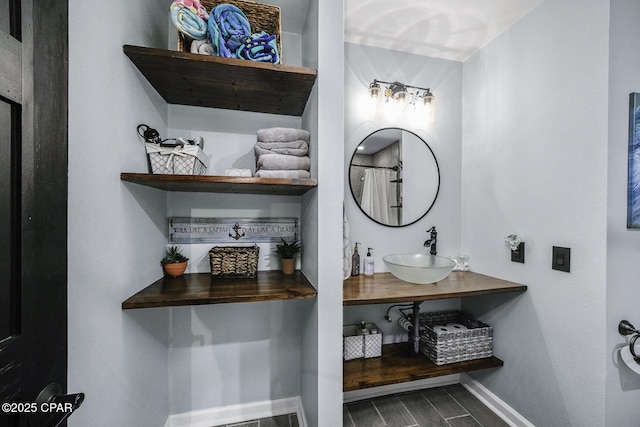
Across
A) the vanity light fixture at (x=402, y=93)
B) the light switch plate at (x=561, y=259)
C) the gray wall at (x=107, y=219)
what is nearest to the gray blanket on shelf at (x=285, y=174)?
the gray wall at (x=107, y=219)

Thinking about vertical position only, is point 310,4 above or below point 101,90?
above

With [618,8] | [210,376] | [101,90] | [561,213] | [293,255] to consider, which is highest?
[618,8]

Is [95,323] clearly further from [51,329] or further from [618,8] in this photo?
[618,8]

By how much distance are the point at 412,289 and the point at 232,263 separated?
99cm

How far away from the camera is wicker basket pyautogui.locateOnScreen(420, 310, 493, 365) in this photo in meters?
1.53

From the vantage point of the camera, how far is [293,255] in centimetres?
150

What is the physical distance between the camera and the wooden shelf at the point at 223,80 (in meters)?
1.02

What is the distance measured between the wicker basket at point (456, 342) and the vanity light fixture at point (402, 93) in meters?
1.53

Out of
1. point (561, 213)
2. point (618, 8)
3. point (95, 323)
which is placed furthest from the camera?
point (561, 213)

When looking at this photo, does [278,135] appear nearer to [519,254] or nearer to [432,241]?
[432,241]

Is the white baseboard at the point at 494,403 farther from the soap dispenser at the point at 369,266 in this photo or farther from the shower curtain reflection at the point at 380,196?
the shower curtain reflection at the point at 380,196

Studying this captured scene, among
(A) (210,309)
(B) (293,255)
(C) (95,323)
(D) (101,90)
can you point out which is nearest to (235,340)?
(A) (210,309)

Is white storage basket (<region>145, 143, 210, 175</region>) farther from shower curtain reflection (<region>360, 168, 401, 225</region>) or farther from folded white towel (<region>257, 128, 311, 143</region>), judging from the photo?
shower curtain reflection (<region>360, 168, 401, 225</region>)

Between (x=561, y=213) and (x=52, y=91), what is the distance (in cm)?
204
